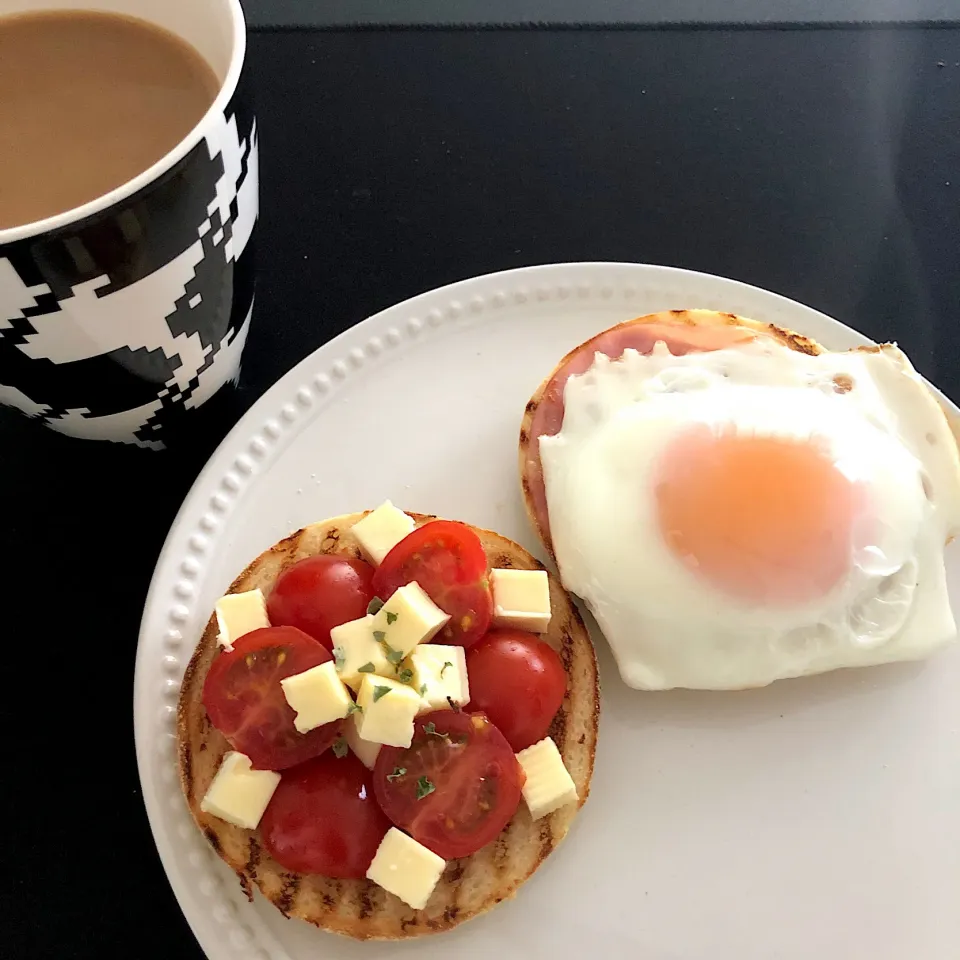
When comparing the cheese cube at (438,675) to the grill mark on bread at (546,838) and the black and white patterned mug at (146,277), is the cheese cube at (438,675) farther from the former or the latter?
the black and white patterned mug at (146,277)

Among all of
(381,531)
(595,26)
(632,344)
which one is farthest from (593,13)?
(381,531)

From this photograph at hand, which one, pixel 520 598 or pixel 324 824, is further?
pixel 520 598

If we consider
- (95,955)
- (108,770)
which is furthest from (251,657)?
(95,955)

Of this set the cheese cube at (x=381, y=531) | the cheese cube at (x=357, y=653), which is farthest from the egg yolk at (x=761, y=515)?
the cheese cube at (x=357, y=653)

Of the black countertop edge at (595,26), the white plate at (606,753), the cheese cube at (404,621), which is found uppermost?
the black countertop edge at (595,26)

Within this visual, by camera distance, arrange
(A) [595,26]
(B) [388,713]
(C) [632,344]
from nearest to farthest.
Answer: (B) [388,713] → (C) [632,344] → (A) [595,26]

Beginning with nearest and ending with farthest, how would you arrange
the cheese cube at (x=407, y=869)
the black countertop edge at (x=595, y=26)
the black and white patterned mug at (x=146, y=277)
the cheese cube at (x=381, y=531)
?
the black and white patterned mug at (x=146, y=277) → the cheese cube at (x=407, y=869) → the cheese cube at (x=381, y=531) → the black countertop edge at (x=595, y=26)

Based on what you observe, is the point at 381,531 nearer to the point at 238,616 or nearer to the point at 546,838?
the point at 238,616

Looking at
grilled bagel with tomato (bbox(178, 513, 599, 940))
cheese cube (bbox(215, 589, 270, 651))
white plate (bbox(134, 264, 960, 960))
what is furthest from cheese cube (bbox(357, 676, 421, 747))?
white plate (bbox(134, 264, 960, 960))
